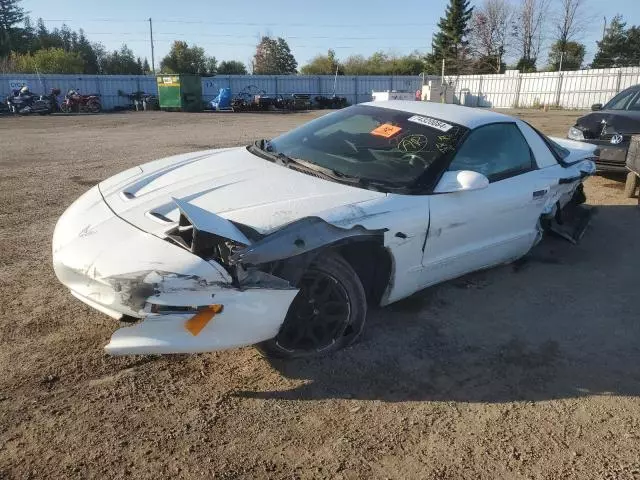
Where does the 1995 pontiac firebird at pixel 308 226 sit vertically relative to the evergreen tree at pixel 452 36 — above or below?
below

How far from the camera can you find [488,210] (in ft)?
11.6

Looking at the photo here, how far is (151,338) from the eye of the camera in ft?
7.69

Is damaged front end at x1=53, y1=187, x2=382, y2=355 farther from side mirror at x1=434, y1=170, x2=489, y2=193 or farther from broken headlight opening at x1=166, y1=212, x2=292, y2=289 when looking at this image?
side mirror at x1=434, y1=170, x2=489, y2=193

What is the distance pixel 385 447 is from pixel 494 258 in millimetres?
2050

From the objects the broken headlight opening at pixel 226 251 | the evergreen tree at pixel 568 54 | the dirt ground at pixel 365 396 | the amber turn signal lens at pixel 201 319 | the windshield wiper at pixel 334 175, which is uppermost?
the evergreen tree at pixel 568 54

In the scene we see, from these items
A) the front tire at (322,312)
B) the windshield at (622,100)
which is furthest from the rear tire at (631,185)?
the front tire at (322,312)

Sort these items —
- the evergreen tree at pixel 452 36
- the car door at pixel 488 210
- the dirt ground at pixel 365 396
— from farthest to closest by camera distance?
the evergreen tree at pixel 452 36
the car door at pixel 488 210
the dirt ground at pixel 365 396

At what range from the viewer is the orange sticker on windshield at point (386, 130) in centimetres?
368

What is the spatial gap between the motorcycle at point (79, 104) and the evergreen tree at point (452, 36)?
1480 inches

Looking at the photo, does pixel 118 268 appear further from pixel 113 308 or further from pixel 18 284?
pixel 18 284

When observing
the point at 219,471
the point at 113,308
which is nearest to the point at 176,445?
the point at 219,471

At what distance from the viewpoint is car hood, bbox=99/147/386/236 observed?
106 inches

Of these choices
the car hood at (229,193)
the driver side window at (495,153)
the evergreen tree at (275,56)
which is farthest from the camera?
the evergreen tree at (275,56)

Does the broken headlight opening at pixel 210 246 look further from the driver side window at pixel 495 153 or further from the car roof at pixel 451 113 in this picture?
the car roof at pixel 451 113
